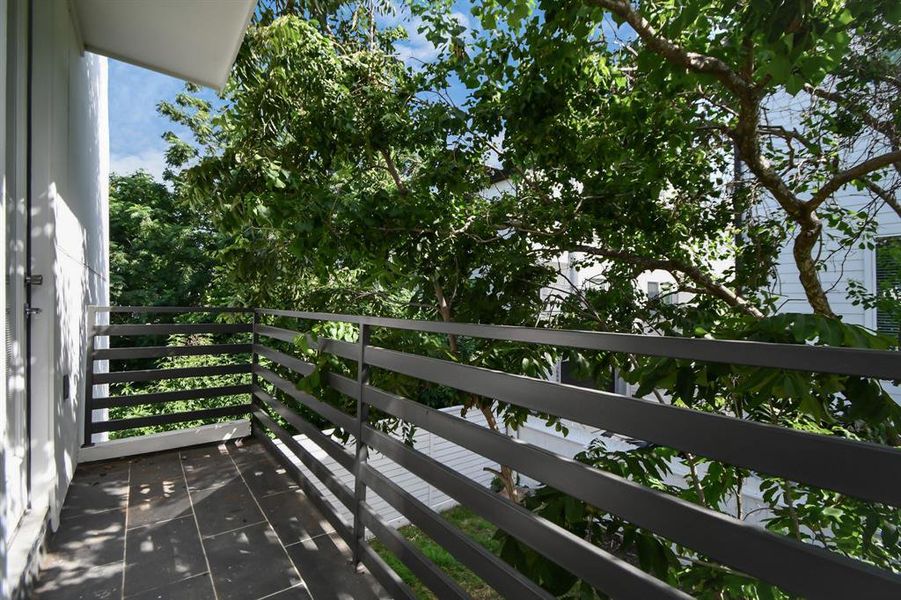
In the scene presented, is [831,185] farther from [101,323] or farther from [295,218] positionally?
[101,323]

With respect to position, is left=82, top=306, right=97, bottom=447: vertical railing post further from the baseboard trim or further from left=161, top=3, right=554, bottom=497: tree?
left=161, top=3, right=554, bottom=497: tree

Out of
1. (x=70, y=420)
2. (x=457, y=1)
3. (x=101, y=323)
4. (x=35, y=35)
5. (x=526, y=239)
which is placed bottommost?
(x=70, y=420)

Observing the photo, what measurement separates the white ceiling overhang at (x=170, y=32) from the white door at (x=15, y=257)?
97 cm

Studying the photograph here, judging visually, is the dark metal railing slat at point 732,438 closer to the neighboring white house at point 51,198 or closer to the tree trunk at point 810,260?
the neighboring white house at point 51,198

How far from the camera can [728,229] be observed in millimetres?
4055

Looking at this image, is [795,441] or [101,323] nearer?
[795,441]

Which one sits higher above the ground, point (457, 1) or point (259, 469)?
point (457, 1)

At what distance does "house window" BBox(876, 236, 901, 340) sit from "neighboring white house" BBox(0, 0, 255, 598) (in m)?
4.78

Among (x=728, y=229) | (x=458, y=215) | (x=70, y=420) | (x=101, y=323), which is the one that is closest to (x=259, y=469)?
(x=70, y=420)

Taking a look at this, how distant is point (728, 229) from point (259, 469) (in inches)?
163

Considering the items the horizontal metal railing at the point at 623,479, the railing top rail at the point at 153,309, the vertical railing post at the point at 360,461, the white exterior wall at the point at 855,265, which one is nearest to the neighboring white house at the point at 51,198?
the railing top rail at the point at 153,309

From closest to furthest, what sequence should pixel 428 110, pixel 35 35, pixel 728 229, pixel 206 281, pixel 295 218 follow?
pixel 35 35
pixel 295 218
pixel 428 110
pixel 728 229
pixel 206 281

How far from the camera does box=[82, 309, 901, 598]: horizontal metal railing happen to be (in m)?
0.67

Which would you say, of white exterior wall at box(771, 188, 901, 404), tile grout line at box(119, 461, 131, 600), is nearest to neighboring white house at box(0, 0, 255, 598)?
tile grout line at box(119, 461, 131, 600)
